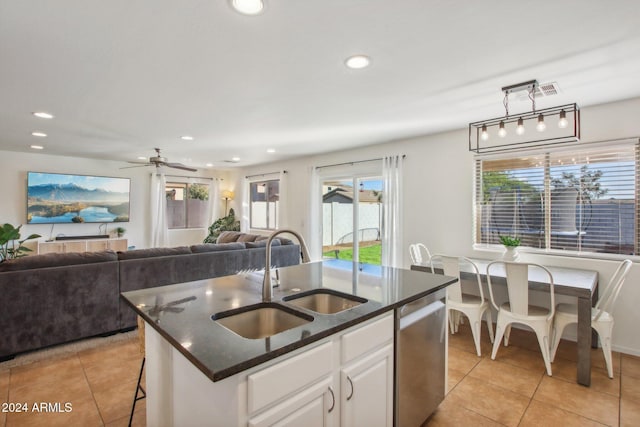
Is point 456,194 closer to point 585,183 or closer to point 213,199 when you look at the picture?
point 585,183

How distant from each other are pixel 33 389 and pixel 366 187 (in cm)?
465

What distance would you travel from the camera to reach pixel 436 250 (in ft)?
14.1

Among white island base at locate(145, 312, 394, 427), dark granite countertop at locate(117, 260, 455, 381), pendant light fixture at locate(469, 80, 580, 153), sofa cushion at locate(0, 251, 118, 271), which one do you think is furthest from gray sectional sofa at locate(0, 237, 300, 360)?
pendant light fixture at locate(469, 80, 580, 153)

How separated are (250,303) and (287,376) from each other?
54 cm

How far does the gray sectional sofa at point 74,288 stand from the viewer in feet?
9.06

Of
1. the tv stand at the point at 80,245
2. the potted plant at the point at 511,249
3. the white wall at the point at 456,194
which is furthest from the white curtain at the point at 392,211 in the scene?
the tv stand at the point at 80,245

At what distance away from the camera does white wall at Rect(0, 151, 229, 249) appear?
5520mm

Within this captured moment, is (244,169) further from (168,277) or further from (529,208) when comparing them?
(529,208)

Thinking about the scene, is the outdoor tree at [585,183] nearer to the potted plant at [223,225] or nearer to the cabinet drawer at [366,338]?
the cabinet drawer at [366,338]

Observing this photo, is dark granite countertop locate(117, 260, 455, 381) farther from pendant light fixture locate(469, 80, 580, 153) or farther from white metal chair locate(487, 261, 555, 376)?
pendant light fixture locate(469, 80, 580, 153)

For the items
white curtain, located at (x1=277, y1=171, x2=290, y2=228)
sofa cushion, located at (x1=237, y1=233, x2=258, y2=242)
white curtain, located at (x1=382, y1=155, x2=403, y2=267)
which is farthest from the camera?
white curtain, located at (x1=277, y1=171, x2=290, y2=228)

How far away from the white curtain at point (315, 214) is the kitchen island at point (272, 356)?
4.13 metres

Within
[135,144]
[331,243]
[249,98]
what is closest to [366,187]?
[331,243]

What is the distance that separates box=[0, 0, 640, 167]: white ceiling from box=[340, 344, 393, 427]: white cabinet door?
1.78 meters
